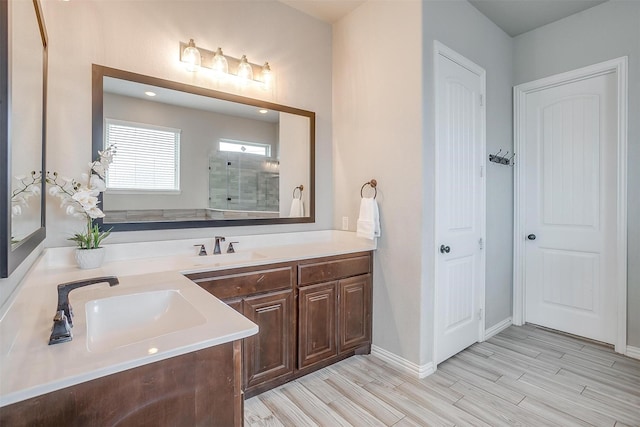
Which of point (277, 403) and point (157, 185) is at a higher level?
point (157, 185)

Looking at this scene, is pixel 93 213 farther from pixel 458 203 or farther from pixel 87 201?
pixel 458 203

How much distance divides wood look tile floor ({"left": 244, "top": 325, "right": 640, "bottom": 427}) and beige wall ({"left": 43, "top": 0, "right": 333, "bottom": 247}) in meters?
1.18

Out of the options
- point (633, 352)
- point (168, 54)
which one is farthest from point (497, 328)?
point (168, 54)

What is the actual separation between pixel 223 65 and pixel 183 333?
1957 mm

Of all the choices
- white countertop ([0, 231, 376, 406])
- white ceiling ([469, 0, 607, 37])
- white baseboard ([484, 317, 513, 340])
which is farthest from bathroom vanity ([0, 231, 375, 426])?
white ceiling ([469, 0, 607, 37])

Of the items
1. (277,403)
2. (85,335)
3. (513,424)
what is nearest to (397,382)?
(513,424)

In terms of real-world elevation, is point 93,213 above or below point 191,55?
below

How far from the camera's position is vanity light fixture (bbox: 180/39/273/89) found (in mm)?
2162

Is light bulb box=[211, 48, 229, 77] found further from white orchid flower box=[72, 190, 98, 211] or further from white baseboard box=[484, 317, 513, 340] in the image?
white baseboard box=[484, 317, 513, 340]

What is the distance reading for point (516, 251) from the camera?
325cm

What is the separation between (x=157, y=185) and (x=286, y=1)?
178 centimetres

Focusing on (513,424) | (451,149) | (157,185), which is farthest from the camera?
(451,149)

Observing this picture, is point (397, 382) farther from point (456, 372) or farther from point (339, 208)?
point (339, 208)

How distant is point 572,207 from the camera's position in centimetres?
295
